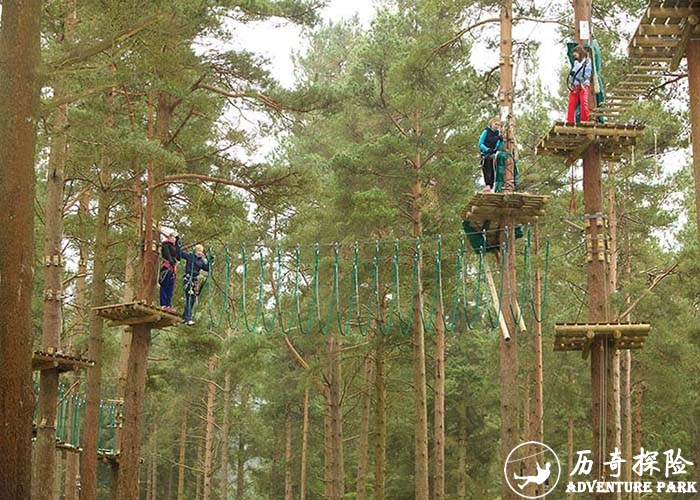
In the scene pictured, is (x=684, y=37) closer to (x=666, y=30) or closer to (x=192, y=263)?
(x=666, y=30)

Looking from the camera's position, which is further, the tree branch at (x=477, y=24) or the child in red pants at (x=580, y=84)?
the tree branch at (x=477, y=24)

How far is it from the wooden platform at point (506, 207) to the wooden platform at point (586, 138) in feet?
2.01

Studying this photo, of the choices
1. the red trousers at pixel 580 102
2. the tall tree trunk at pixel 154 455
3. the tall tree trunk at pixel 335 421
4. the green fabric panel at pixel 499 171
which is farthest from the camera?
the tall tree trunk at pixel 154 455

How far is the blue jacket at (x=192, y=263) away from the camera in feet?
37.4

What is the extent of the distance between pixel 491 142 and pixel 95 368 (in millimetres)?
6459

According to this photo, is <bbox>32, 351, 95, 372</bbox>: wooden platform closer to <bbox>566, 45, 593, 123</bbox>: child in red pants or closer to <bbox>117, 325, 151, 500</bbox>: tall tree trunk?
<bbox>117, 325, 151, 500</bbox>: tall tree trunk

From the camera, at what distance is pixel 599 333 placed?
8.95 m

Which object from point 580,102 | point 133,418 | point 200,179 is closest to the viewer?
point 580,102

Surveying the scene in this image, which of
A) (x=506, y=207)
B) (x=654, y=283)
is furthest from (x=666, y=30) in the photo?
(x=654, y=283)

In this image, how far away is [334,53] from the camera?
25625 mm

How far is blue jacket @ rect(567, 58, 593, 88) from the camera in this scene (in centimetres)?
998

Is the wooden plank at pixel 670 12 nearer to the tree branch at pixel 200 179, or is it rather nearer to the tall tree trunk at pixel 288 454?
the tree branch at pixel 200 179

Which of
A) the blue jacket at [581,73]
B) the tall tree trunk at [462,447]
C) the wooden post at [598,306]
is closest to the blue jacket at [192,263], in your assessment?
the wooden post at [598,306]

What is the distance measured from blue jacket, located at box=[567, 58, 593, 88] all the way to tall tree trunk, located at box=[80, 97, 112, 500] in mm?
6584
